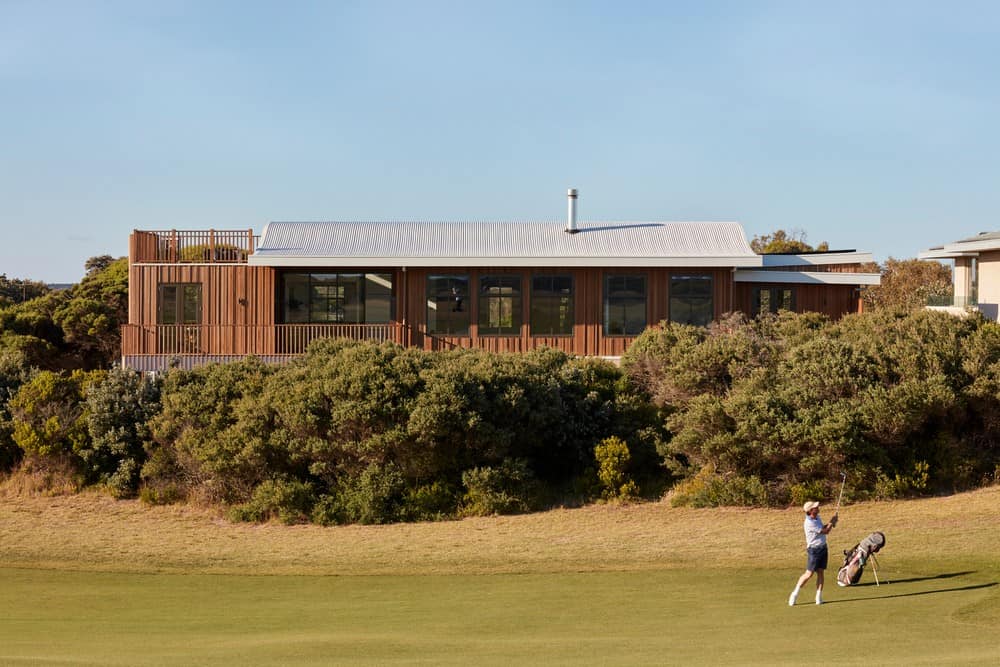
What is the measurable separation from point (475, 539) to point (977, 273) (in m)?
22.4

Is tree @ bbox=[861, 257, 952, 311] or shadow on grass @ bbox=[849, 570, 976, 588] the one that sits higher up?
tree @ bbox=[861, 257, 952, 311]

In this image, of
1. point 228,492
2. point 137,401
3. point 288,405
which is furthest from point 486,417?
point 137,401

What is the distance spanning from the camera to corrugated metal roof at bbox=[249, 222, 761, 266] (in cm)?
2722

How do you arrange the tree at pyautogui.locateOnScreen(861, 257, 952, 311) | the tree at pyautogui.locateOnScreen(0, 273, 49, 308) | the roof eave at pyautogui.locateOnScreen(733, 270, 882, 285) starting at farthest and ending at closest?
the tree at pyautogui.locateOnScreen(0, 273, 49, 308) < the tree at pyautogui.locateOnScreen(861, 257, 952, 311) < the roof eave at pyautogui.locateOnScreen(733, 270, 882, 285)

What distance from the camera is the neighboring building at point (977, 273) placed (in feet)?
105

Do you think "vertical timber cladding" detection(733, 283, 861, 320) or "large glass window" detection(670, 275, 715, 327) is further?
"vertical timber cladding" detection(733, 283, 861, 320)

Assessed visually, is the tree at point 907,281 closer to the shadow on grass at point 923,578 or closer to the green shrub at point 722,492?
the green shrub at point 722,492

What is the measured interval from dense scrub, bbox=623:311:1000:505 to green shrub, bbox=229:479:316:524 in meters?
7.60

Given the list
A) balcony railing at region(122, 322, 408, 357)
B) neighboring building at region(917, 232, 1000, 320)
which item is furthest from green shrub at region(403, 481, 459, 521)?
neighboring building at region(917, 232, 1000, 320)

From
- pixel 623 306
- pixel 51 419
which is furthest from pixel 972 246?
pixel 51 419

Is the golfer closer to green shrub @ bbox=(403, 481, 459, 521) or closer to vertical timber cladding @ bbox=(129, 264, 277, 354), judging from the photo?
green shrub @ bbox=(403, 481, 459, 521)

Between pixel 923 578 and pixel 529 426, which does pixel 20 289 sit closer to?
pixel 529 426

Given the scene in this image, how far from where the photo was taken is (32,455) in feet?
76.2

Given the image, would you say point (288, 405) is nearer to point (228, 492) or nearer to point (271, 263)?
point (228, 492)
